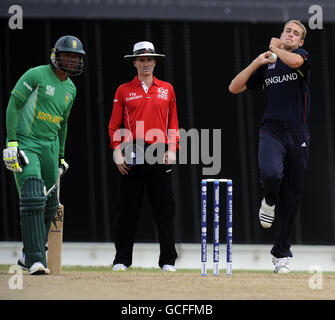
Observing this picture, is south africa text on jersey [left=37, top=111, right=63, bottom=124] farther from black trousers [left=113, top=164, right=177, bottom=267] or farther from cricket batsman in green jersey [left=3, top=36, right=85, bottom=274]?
black trousers [left=113, top=164, right=177, bottom=267]

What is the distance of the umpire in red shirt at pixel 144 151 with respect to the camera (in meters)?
7.38

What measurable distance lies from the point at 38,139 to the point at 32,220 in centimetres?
62

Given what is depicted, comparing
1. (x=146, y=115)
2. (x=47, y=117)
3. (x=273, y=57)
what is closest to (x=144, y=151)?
(x=146, y=115)

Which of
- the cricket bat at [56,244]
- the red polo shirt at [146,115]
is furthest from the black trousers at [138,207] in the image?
the cricket bat at [56,244]

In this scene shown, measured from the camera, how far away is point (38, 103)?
22.6 ft

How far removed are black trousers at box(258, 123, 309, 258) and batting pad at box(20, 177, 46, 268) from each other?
5.72 feet

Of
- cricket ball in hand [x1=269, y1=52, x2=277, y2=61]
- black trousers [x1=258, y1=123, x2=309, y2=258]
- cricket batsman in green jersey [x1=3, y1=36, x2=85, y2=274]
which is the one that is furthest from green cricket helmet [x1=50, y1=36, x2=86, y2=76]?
black trousers [x1=258, y1=123, x2=309, y2=258]

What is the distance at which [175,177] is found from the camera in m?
10.3

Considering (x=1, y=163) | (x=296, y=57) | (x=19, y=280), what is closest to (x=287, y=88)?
(x=296, y=57)

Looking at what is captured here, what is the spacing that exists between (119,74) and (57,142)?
3.18m

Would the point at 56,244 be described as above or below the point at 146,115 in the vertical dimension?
below

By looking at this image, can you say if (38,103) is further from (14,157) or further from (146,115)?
(146,115)

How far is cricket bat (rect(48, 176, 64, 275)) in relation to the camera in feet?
23.7

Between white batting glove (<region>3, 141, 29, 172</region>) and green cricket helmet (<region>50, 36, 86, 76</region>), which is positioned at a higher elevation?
green cricket helmet (<region>50, 36, 86, 76</region>)
